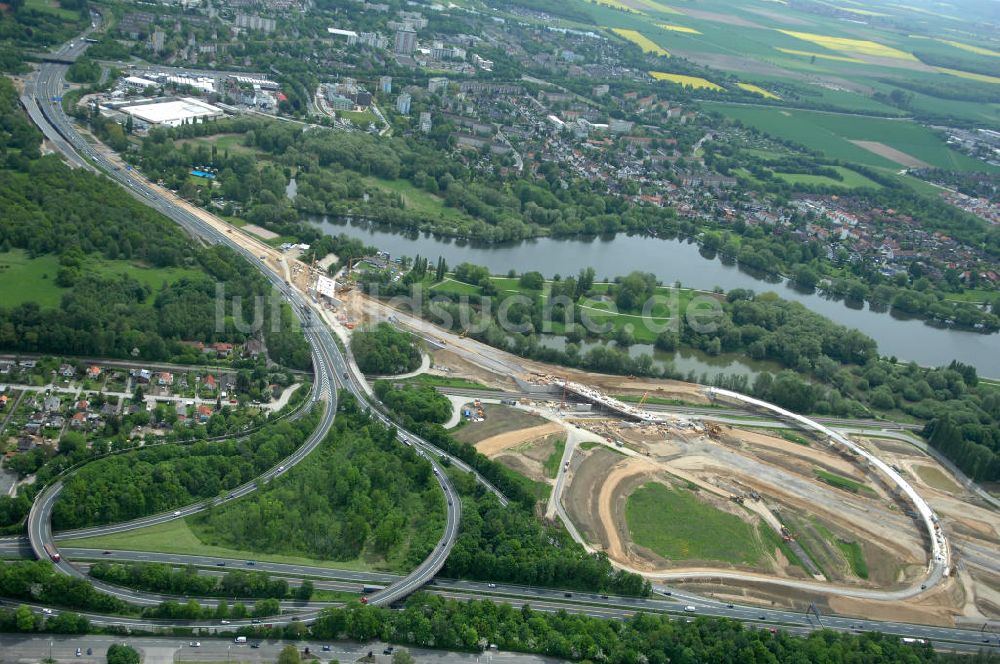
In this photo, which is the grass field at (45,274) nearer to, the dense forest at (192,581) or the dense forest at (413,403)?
the dense forest at (413,403)

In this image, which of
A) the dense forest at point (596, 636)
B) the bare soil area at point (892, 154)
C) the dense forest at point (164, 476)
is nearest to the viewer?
the dense forest at point (596, 636)

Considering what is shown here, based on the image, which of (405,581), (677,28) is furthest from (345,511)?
(677,28)

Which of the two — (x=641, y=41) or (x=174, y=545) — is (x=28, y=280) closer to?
(x=174, y=545)

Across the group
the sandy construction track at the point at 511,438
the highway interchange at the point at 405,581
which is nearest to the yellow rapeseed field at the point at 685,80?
the sandy construction track at the point at 511,438

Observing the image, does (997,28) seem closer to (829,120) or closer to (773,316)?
(829,120)

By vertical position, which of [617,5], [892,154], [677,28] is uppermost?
[617,5]

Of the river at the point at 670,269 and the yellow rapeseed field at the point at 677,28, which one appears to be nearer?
the river at the point at 670,269

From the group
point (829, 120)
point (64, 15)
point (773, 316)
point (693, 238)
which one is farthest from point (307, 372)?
point (829, 120)
